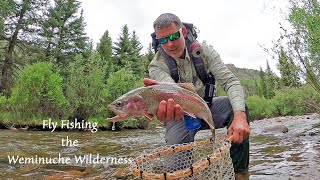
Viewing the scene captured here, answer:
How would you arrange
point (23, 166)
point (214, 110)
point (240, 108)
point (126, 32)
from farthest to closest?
point (126, 32), point (23, 166), point (214, 110), point (240, 108)

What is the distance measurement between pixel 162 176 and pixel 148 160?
763 mm

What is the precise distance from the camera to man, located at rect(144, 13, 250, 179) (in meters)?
3.08

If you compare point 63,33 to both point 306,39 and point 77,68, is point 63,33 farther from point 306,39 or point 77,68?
point 306,39

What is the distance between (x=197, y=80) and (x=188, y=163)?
39.8 inches

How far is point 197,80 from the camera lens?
3.58 m

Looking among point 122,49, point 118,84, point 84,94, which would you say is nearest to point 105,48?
point 122,49

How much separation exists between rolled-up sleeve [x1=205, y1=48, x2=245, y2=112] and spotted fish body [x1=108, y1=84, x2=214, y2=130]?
0.40m

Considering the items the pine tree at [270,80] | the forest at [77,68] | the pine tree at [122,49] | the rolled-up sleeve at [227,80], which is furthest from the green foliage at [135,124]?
the pine tree at [122,49]

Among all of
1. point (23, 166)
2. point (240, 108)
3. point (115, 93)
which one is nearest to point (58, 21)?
point (115, 93)

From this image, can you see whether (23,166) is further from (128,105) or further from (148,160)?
(128,105)

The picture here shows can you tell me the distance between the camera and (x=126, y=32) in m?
40.1

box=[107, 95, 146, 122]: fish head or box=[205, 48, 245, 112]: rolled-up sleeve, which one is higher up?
box=[205, 48, 245, 112]: rolled-up sleeve

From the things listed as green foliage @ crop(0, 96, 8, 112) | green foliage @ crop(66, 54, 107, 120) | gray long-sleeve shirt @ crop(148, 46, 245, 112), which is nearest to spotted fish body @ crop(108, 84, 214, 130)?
gray long-sleeve shirt @ crop(148, 46, 245, 112)

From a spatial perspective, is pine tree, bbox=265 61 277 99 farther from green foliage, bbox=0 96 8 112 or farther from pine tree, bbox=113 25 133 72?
pine tree, bbox=113 25 133 72
